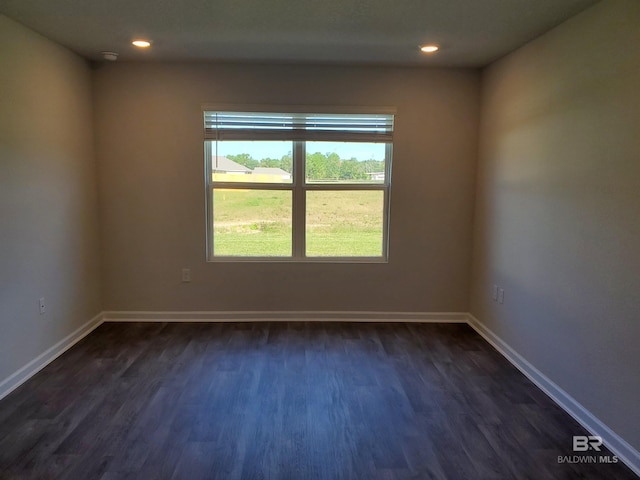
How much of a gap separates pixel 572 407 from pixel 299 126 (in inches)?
119

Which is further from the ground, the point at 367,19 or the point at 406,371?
the point at 367,19

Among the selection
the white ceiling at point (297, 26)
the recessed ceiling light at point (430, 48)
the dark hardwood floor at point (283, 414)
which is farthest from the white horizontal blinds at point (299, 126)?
the dark hardwood floor at point (283, 414)

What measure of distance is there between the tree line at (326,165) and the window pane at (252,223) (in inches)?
10.6

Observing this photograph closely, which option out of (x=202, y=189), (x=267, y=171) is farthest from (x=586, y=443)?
(x=202, y=189)

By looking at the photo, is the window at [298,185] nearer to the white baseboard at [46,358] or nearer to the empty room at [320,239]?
the empty room at [320,239]

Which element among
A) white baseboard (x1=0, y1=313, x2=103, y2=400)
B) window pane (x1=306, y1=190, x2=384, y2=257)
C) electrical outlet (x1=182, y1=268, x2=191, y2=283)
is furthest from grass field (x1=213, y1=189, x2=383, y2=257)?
white baseboard (x1=0, y1=313, x2=103, y2=400)

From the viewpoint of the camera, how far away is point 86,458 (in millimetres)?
2012

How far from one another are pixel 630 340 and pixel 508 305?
1251mm

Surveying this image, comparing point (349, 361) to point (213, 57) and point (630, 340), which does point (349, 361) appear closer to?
point (630, 340)

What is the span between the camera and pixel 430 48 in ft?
10.4

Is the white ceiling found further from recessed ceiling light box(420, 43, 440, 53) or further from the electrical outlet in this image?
the electrical outlet

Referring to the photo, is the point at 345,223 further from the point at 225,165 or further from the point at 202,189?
the point at 202,189

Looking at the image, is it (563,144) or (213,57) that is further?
(213,57)

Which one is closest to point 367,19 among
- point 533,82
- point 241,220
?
point 533,82
